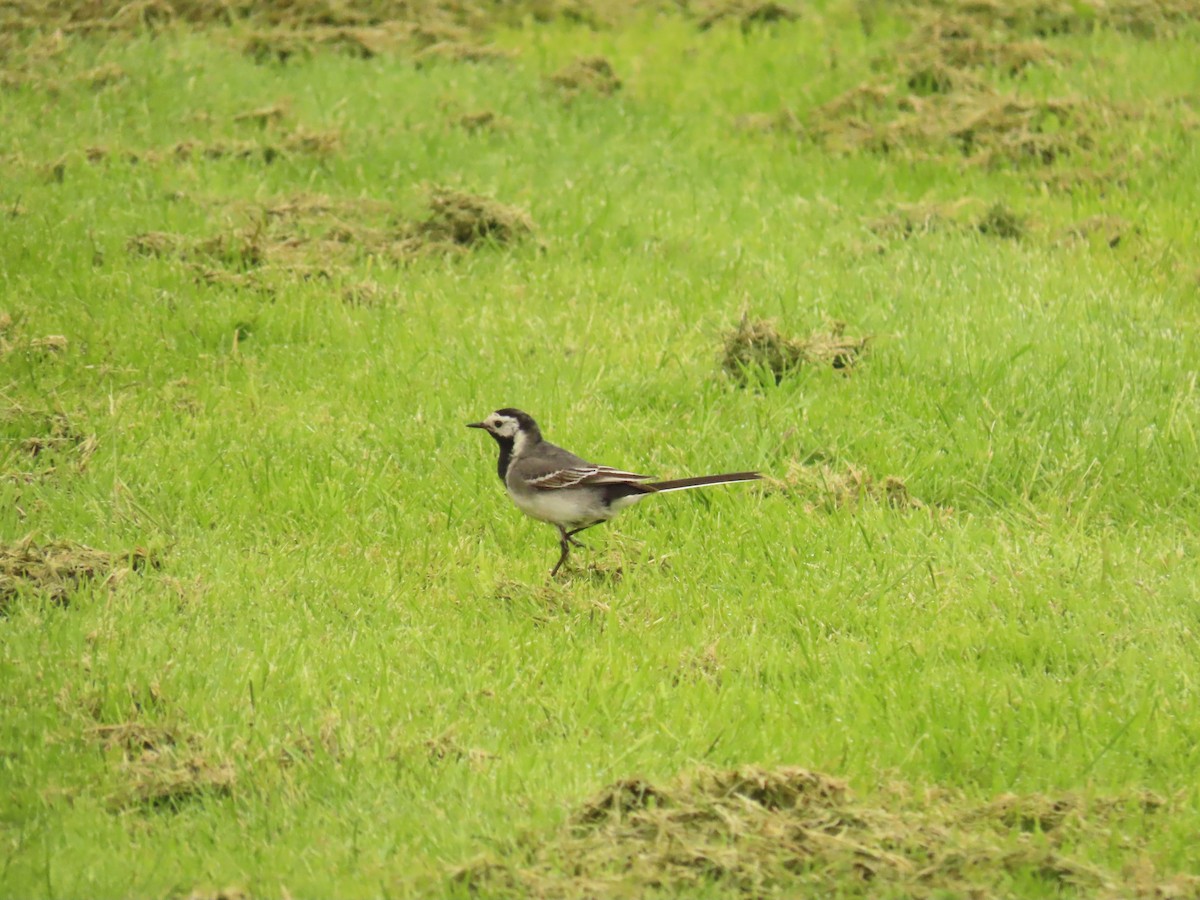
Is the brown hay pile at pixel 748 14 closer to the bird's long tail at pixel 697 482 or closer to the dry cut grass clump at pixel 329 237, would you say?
the dry cut grass clump at pixel 329 237

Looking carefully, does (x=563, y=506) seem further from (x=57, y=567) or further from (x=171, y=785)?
(x=171, y=785)

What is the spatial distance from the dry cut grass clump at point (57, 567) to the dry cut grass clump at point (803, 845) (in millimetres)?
3289

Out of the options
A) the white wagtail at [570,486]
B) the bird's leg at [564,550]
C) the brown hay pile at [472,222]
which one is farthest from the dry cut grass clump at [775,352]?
the brown hay pile at [472,222]

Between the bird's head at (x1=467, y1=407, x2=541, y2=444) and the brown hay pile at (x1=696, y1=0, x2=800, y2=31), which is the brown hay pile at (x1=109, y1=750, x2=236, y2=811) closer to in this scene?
the bird's head at (x1=467, y1=407, x2=541, y2=444)

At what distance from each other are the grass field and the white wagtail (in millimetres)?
317

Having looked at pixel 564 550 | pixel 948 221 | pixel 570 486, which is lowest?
pixel 564 550

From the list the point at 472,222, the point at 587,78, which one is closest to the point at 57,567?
the point at 472,222

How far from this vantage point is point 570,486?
8.55 meters

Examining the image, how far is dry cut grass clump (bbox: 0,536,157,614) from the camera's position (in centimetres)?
806

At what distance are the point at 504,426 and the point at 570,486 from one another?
0.80 m

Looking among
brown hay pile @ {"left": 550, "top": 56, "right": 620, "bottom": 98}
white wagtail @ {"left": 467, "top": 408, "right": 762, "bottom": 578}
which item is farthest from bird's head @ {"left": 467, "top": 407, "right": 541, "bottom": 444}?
brown hay pile @ {"left": 550, "top": 56, "right": 620, "bottom": 98}

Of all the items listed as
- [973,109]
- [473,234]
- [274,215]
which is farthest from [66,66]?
[973,109]

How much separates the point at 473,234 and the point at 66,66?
5638mm

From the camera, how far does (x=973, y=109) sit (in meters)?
15.0
